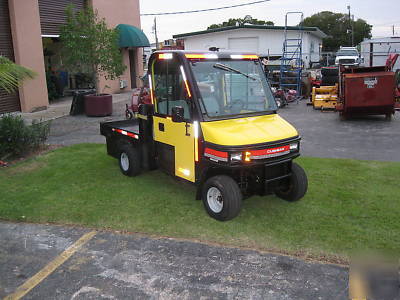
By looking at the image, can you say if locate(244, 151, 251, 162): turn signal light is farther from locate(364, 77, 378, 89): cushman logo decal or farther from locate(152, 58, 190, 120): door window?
locate(364, 77, 378, 89): cushman logo decal

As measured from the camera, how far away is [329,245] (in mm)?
4930

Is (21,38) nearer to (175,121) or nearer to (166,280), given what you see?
(175,121)

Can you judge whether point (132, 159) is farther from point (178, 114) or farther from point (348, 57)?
point (348, 57)

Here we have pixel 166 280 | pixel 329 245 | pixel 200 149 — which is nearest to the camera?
pixel 166 280

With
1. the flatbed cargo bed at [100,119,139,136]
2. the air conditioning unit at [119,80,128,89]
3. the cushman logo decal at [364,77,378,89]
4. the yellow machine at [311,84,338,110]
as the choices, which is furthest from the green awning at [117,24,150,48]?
the flatbed cargo bed at [100,119,139,136]

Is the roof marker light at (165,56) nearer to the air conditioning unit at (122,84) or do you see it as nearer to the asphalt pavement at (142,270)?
the asphalt pavement at (142,270)

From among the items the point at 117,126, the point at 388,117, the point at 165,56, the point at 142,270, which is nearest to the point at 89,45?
the point at 117,126

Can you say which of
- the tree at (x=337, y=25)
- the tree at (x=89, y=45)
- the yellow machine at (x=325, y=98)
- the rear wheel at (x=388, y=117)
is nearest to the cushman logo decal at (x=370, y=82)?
the rear wheel at (x=388, y=117)

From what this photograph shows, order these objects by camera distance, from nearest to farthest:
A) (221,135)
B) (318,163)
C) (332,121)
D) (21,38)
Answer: (221,135), (318,163), (332,121), (21,38)

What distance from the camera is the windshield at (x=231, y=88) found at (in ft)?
19.0

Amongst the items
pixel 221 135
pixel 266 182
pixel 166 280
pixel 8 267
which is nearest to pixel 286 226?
pixel 266 182

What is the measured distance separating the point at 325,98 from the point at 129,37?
12.2m

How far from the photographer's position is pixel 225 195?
5391 mm

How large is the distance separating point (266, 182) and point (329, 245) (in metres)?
1.17
